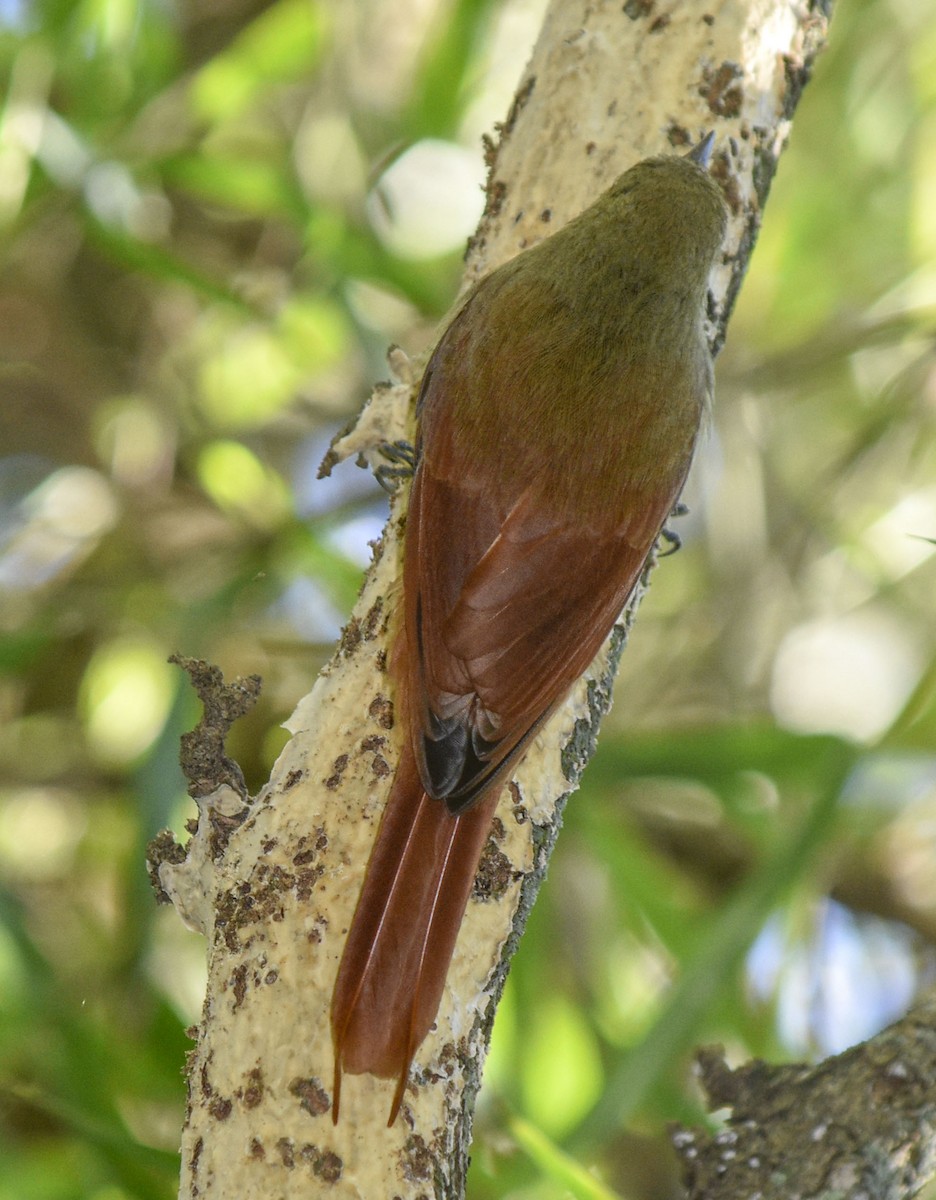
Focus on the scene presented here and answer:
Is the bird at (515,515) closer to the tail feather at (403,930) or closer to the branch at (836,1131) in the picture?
the tail feather at (403,930)

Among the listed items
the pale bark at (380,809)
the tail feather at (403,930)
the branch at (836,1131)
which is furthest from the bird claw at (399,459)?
the branch at (836,1131)

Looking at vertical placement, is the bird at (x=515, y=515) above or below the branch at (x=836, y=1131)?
above

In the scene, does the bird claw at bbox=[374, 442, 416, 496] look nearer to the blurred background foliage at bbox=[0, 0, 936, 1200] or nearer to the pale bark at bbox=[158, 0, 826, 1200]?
the pale bark at bbox=[158, 0, 826, 1200]

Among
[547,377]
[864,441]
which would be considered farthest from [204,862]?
[864,441]

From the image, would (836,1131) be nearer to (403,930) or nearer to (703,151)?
(403,930)

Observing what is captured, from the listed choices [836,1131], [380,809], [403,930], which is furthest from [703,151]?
[836,1131]

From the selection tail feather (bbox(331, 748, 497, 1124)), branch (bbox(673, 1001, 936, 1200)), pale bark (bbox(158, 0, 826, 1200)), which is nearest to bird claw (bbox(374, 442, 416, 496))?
pale bark (bbox(158, 0, 826, 1200))

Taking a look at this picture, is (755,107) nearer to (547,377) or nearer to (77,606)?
(547,377)
